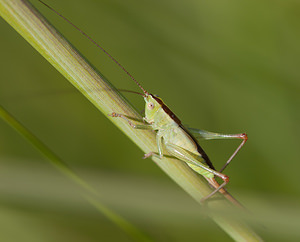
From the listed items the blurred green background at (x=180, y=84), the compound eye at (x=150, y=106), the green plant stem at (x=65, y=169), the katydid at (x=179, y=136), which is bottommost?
the green plant stem at (x=65, y=169)

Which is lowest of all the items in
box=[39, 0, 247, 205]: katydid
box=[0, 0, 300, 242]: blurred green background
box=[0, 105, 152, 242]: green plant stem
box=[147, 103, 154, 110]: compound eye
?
box=[0, 105, 152, 242]: green plant stem

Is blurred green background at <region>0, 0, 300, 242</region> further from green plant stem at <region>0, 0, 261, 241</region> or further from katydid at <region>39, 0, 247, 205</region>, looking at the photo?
green plant stem at <region>0, 0, 261, 241</region>

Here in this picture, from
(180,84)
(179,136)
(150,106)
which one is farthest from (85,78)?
(180,84)

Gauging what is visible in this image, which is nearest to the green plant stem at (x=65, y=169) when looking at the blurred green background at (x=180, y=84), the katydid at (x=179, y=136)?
the katydid at (x=179, y=136)

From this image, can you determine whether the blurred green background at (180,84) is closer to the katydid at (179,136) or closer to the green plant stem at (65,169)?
the katydid at (179,136)

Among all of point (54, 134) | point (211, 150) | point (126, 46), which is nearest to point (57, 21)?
point (126, 46)

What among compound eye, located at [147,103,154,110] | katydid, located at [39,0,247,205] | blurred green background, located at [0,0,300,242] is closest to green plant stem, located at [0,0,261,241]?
katydid, located at [39,0,247,205]
